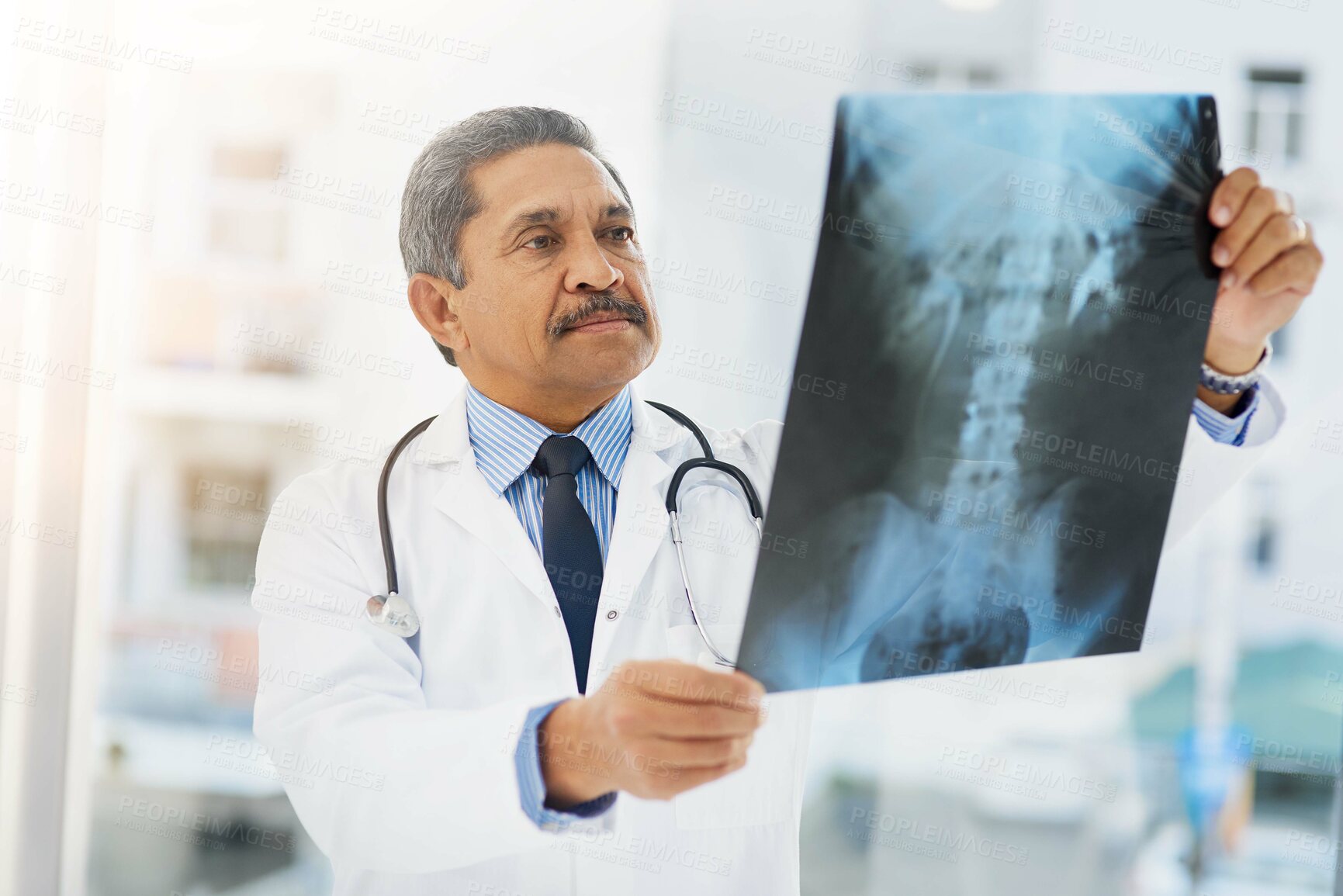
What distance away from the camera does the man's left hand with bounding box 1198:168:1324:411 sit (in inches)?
26.3

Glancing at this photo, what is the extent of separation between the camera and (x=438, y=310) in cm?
105

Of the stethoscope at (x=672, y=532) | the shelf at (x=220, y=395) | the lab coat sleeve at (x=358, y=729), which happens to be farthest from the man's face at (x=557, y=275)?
the shelf at (x=220, y=395)

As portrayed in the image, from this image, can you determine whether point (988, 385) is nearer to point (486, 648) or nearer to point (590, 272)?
point (590, 272)

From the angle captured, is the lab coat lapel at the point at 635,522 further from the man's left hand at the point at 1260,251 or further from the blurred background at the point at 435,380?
the man's left hand at the point at 1260,251

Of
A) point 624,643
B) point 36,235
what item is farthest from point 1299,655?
point 36,235

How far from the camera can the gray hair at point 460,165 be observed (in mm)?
990

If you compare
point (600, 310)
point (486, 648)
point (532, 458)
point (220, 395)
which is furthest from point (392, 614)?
point (220, 395)

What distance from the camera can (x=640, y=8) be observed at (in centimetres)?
169

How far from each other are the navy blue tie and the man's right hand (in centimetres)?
35

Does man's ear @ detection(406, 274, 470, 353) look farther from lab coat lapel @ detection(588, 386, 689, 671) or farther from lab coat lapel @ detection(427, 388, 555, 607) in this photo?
lab coat lapel @ detection(588, 386, 689, 671)

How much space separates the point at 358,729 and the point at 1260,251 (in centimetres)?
73

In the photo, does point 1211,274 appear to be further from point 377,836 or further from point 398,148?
point 398,148

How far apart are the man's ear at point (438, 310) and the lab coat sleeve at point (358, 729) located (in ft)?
0.65

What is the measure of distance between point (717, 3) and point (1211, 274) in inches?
45.4
